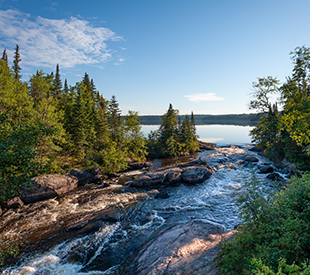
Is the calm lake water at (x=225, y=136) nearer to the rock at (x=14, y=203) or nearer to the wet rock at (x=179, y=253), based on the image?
the rock at (x=14, y=203)

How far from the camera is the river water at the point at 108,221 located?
893 cm

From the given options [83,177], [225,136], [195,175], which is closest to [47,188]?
[83,177]

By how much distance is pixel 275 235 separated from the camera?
16.7 ft

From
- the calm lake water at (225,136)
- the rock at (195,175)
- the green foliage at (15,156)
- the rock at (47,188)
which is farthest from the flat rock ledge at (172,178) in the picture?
the calm lake water at (225,136)

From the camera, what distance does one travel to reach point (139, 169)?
3039cm

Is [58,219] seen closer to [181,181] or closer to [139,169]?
[181,181]

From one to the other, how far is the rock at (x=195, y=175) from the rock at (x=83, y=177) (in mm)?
12528

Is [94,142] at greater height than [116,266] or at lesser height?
greater

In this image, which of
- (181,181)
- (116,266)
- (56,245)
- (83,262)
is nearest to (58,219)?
(56,245)

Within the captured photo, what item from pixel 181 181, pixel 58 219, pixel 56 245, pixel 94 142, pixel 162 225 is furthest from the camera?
pixel 94 142

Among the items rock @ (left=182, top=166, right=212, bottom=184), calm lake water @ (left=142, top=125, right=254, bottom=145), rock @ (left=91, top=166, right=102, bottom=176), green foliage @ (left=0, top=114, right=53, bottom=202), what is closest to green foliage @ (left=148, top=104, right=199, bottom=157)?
calm lake water @ (left=142, top=125, right=254, bottom=145)

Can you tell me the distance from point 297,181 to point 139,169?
26080 millimetres

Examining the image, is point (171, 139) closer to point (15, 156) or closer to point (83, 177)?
point (83, 177)

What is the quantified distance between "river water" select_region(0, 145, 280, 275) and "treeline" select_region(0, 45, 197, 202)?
15.9ft
